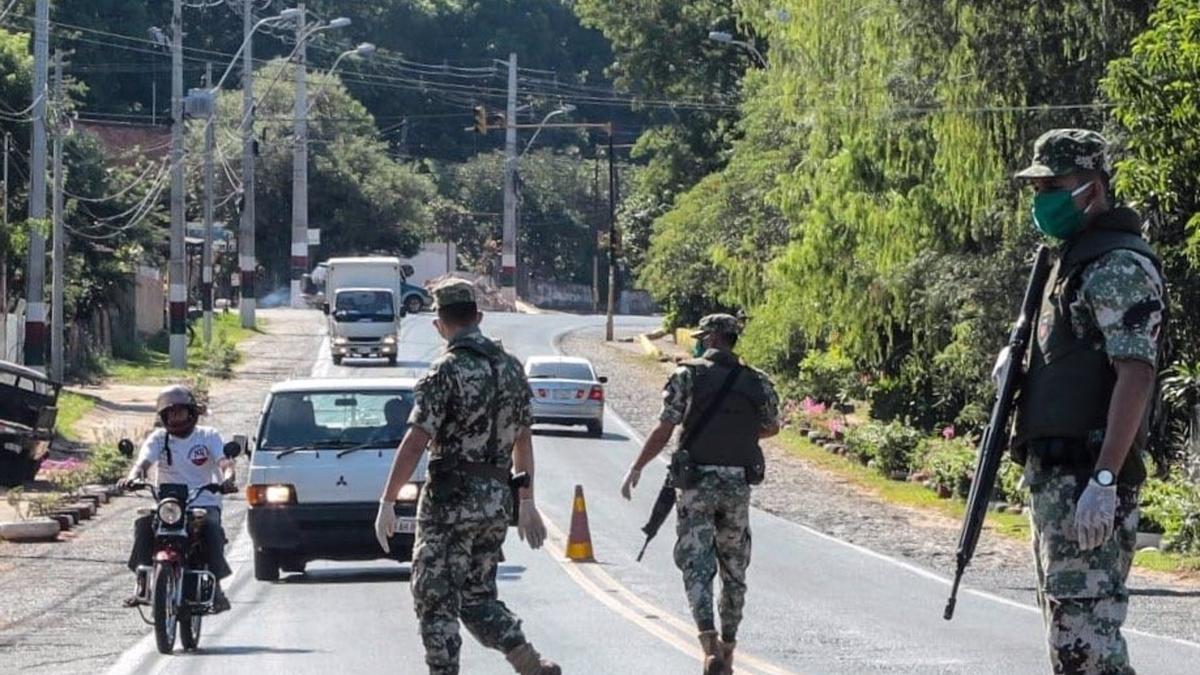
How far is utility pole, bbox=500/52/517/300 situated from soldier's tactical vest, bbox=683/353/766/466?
265 feet

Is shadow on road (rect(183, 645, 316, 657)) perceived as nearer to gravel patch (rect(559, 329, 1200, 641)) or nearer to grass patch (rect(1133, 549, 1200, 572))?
gravel patch (rect(559, 329, 1200, 641))

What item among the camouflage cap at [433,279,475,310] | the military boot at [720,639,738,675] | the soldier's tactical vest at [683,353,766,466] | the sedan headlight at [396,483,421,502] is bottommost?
the sedan headlight at [396,483,421,502]

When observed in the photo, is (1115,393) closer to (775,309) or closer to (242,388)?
(775,309)

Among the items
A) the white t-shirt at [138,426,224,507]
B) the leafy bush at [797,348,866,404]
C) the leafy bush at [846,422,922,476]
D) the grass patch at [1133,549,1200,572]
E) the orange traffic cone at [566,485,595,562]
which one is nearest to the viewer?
the white t-shirt at [138,426,224,507]

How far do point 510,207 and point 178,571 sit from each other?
8367 cm

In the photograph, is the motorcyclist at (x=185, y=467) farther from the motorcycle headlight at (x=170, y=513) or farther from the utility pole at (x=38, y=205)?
the utility pole at (x=38, y=205)

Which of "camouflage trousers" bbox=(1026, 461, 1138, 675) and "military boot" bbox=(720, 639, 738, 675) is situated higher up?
"camouflage trousers" bbox=(1026, 461, 1138, 675)

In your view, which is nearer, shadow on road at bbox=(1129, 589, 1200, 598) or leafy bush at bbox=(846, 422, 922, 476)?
shadow on road at bbox=(1129, 589, 1200, 598)

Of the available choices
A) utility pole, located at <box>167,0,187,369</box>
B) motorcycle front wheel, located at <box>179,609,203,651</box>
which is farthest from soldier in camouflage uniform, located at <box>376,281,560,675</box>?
utility pole, located at <box>167,0,187,369</box>

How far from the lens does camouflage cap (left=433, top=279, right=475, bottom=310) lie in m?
9.48

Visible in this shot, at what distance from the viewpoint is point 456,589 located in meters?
9.24

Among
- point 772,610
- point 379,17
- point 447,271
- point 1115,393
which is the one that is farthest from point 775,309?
point 379,17

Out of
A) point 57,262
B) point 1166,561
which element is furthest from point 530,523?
point 57,262

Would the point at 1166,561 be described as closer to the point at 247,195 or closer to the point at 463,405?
the point at 463,405
